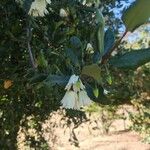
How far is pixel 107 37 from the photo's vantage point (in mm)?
1129

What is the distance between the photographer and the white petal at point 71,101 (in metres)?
1.02

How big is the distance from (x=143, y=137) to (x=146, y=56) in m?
10.9

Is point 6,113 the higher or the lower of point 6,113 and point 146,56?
the higher

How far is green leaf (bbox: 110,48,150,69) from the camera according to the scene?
3.36 feet

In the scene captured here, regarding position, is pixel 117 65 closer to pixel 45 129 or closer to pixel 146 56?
pixel 146 56

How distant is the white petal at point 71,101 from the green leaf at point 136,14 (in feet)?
0.68

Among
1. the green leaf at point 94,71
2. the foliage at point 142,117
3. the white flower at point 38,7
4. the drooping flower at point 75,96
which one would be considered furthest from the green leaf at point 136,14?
the foliage at point 142,117

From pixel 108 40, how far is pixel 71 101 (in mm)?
179

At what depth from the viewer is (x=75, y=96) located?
1056 millimetres

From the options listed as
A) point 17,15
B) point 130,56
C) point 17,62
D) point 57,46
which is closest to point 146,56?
point 130,56

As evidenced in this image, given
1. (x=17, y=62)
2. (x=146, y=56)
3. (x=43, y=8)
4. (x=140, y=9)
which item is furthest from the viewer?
(x=17, y=62)

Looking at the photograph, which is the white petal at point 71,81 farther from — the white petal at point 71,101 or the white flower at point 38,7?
the white flower at point 38,7

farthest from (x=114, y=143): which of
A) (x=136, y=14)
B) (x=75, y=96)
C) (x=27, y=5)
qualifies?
(x=136, y=14)

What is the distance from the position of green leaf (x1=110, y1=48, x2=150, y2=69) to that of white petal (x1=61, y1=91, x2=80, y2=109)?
0.12 m
